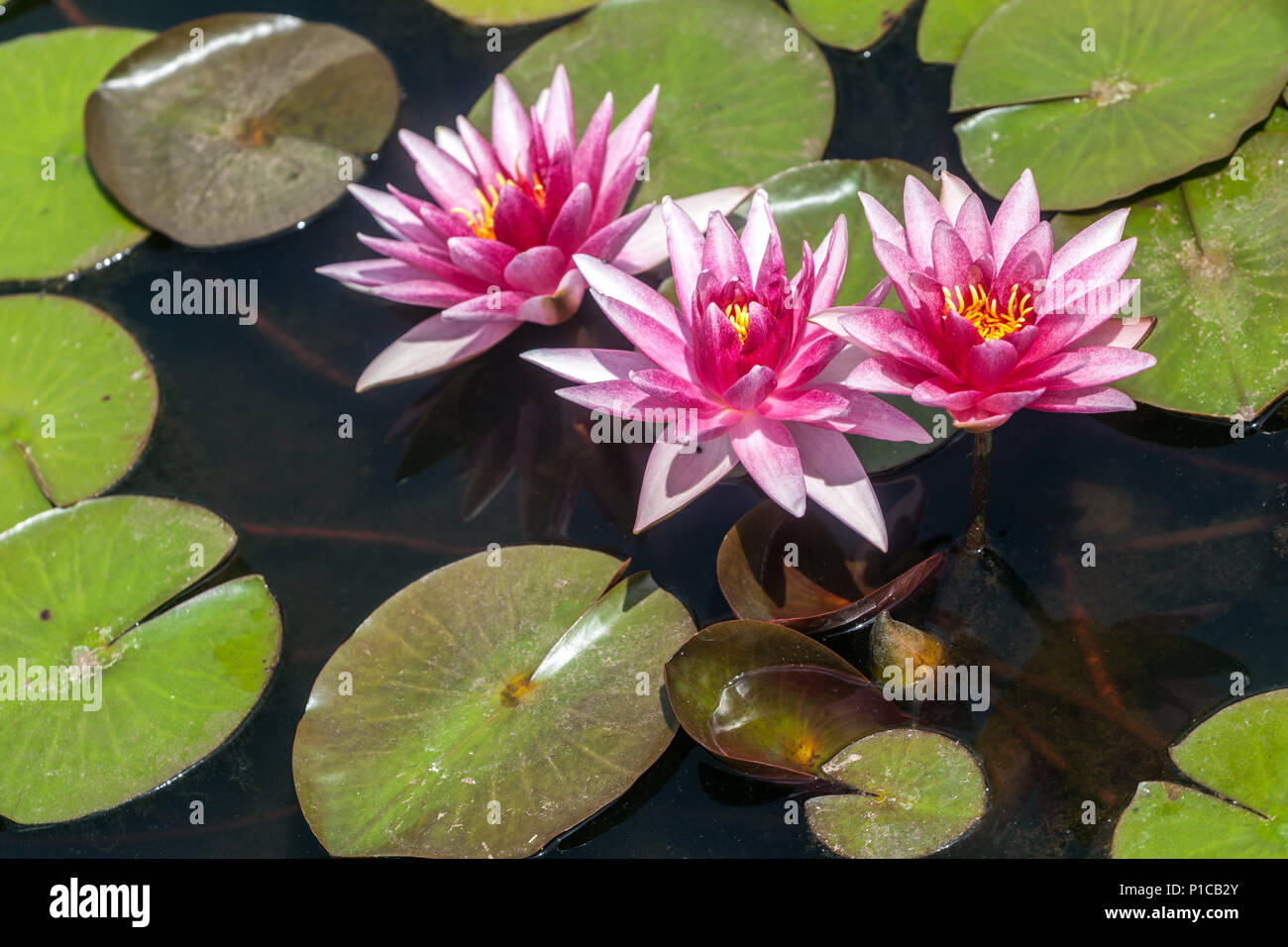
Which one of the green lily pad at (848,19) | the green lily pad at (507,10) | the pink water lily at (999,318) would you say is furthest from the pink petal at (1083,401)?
the green lily pad at (507,10)

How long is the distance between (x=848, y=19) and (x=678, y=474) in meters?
2.34

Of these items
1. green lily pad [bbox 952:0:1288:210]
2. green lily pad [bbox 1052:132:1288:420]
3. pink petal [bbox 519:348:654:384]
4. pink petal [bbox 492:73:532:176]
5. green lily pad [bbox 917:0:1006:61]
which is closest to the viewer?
pink petal [bbox 519:348:654:384]

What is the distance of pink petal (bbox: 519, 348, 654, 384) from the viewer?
2904 mm

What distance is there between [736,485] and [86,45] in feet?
11.9

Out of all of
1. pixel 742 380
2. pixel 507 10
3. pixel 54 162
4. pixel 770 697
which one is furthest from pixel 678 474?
pixel 54 162

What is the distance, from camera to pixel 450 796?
264 centimetres

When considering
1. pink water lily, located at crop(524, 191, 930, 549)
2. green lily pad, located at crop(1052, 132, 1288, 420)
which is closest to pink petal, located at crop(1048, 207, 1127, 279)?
pink water lily, located at crop(524, 191, 930, 549)

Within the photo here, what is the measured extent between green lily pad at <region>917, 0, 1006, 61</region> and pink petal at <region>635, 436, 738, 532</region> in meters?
2.11

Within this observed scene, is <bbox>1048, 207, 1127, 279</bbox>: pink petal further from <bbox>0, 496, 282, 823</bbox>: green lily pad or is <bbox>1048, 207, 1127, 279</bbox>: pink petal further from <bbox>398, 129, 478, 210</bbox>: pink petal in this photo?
<bbox>0, 496, 282, 823</bbox>: green lily pad

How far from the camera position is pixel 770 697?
271 cm

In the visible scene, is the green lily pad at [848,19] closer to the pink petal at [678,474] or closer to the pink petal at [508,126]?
the pink petal at [508,126]

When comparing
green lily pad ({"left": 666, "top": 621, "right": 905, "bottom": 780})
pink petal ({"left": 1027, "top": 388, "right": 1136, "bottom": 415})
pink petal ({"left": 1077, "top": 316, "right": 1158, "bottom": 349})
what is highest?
pink petal ({"left": 1077, "top": 316, "right": 1158, "bottom": 349})

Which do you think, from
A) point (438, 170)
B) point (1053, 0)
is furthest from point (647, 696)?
point (1053, 0)

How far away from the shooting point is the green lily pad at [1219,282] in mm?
3033
